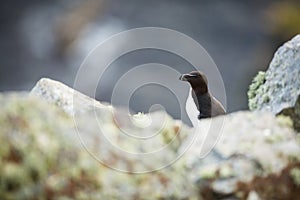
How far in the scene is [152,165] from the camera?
125 cm

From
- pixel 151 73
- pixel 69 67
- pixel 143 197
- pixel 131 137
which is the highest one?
pixel 69 67

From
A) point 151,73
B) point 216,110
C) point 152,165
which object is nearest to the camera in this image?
point 152,165

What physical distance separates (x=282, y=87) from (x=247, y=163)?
0.52 meters

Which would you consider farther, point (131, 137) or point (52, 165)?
point (131, 137)

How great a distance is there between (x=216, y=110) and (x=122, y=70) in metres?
2.53

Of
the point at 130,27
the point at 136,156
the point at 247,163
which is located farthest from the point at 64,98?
the point at 130,27

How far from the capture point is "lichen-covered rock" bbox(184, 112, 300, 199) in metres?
1.25

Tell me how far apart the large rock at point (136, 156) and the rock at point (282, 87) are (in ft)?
0.60

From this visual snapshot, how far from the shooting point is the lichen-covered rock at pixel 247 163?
49.1 inches

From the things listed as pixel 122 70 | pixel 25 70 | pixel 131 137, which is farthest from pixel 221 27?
pixel 131 137

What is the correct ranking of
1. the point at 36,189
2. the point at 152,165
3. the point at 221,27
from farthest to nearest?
the point at 221,27
the point at 152,165
the point at 36,189

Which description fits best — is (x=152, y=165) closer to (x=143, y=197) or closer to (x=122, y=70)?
(x=143, y=197)

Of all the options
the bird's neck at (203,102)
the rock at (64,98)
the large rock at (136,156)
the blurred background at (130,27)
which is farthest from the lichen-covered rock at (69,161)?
the blurred background at (130,27)

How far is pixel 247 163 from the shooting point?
4.15 ft
